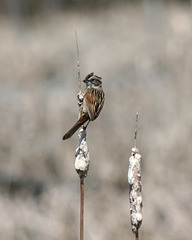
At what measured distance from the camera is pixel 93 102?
1.66 m

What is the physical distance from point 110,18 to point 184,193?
2.76 m

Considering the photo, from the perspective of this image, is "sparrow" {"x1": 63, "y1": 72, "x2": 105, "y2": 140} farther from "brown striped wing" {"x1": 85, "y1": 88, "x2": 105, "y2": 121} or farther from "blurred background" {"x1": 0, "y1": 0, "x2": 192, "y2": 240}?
"blurred background" {"x1": 0, "y1": 0, "x2": 192, "y2": 240}

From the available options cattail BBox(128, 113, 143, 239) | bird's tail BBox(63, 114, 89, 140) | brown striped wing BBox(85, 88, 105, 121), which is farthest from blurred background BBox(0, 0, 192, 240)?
cattail BBox(128, 113, 143, 239)

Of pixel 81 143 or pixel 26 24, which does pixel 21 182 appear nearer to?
pixel 26 24

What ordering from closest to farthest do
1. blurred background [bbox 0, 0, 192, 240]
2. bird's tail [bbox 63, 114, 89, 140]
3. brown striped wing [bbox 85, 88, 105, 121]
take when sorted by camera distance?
bird's tail [bbox 63, 114, 89, 140], brown striped wing [bbox 85, 88, 105, 121], blurred background [bbox 0, 0, 192, 240]

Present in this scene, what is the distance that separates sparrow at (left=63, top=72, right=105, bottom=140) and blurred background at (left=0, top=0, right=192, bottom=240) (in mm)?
2397

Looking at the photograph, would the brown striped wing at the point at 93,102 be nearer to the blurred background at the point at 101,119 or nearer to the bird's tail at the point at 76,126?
the bird's tail at the point at 76,126

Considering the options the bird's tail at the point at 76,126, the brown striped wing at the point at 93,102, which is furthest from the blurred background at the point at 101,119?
the bird's tail at the point at 76,126

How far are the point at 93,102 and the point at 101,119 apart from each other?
11.5ft

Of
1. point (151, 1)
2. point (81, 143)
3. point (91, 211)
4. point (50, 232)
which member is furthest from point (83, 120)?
point (151, 1)

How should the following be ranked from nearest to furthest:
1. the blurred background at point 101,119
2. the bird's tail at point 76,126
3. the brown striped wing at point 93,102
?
1. the bird's tail at point 76,126
2. the brown striped wing at point 93,102
3. the blurred background at point 101,119

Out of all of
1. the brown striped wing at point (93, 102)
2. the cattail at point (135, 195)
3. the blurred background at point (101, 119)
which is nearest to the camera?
the cattail at point (135, 195)

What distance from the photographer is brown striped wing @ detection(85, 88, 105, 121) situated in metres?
1.60

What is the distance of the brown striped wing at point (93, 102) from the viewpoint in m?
1.60
